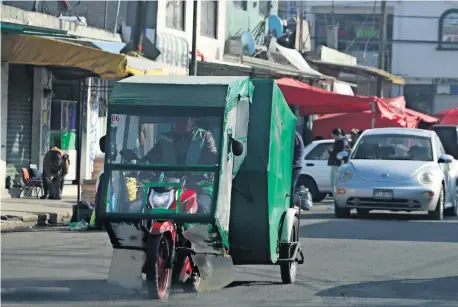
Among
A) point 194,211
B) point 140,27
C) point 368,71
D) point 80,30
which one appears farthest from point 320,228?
point 368,71

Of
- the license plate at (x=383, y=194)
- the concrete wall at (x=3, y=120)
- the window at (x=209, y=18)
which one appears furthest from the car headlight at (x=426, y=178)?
the window at (x=209, y=18)

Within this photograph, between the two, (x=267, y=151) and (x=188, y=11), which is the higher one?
(x=188, y=11)

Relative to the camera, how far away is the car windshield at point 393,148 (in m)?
20.3

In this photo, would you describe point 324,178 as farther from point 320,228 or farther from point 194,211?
point 194,211

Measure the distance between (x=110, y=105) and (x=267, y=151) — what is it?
1576 mm

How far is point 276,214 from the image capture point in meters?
10.6

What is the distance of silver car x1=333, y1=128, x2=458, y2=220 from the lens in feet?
63.2

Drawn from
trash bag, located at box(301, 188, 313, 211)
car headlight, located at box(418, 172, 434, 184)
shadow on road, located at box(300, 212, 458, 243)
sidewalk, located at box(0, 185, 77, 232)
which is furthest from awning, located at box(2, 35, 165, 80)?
car headlight, located at box(418, 172, 434, 184)

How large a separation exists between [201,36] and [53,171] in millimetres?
11573

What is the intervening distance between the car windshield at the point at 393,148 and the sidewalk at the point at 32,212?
5.69 meters

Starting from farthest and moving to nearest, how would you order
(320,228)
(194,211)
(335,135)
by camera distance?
(335,135) → (320,228) → (194,211)

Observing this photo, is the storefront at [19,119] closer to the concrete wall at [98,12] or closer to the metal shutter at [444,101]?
the concrete wall at [98,12]

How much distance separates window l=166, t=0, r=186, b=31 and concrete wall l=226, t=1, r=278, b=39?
5.52 metres

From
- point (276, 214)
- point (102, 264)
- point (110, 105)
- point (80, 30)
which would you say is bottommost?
point (102, 264)
